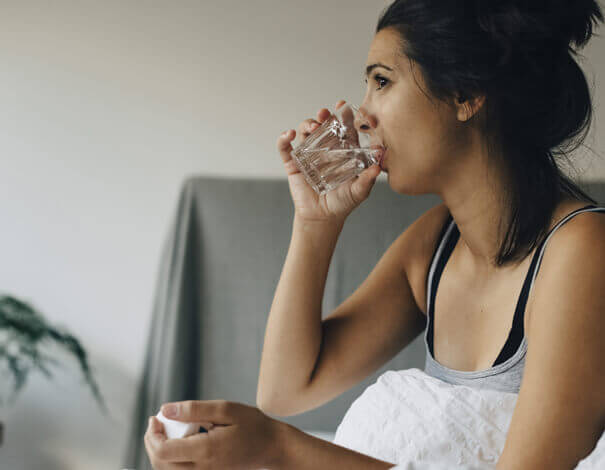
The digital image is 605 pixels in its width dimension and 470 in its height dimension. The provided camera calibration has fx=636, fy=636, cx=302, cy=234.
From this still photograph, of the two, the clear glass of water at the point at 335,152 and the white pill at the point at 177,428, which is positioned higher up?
the clear glass of water at the point at 335,152

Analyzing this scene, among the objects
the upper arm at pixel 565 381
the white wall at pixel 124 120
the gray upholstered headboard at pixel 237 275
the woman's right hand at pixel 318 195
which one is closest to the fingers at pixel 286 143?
the woman's right hand at pixel 318 195

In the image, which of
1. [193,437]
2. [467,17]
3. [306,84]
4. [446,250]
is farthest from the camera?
[306,84]

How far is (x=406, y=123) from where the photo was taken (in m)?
0.91

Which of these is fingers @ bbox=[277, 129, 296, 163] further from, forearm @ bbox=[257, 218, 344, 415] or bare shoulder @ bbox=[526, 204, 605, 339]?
bare shoulder @ bbox=[526, 204, 605, 339]

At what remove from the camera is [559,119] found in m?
0.92

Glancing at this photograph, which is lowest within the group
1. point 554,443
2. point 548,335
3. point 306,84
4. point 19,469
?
point 19,469

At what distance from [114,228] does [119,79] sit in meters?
0.45

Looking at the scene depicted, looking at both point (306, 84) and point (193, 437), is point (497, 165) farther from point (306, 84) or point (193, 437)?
point (306, 84)

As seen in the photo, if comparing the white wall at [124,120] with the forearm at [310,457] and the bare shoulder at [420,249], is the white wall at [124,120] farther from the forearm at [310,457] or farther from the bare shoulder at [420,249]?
the forearm at [310,457]

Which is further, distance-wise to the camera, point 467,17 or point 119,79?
point 119,79

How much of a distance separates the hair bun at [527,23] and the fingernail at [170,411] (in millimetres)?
607

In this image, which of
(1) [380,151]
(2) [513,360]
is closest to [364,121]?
(1) [380,151]

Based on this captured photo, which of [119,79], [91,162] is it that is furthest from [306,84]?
[91,162]

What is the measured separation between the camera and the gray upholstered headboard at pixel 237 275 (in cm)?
177
